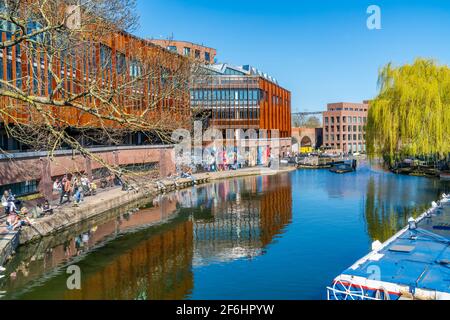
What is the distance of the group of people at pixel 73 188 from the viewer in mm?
30172

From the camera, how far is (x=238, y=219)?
97.4ft

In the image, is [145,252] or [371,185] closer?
[145,252]

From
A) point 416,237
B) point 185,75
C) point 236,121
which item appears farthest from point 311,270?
point 236,121

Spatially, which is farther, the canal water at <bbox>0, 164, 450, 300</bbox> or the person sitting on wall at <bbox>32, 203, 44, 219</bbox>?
the person sitting on wall at <bbox>32, 203, 44, 219</bbox>

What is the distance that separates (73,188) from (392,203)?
23312mm

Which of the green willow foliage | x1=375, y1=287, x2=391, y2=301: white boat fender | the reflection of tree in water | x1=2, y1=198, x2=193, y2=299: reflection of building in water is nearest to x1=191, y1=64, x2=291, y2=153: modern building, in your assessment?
the green willow foliage

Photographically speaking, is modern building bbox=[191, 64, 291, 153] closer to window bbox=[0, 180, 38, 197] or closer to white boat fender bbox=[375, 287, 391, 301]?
window bbox=[0, 180, 38, 197]

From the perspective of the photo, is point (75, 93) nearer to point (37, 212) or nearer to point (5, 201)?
point (37, 212)

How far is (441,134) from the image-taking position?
146ft

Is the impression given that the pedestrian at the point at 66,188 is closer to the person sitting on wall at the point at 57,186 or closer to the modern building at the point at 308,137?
the person sitting on wall at the point at 57,186

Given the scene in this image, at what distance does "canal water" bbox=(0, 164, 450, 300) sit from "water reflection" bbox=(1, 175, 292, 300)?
0.04 m

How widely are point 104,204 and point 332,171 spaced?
1628 inches

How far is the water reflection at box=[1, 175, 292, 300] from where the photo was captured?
16688mm
